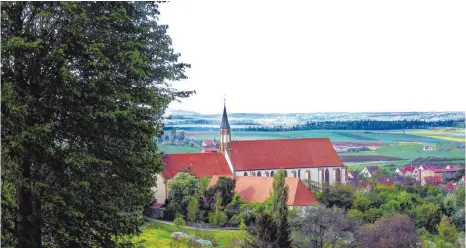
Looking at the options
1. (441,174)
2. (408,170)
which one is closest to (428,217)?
(441,174)

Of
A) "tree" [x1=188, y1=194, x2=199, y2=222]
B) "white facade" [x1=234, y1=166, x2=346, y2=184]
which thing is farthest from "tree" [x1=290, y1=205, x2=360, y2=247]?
"white facade" [x1=234, y1=166, x2=346, y2=184]

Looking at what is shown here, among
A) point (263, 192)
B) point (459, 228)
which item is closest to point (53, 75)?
point (459, 228)

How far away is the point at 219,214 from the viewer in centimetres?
2106

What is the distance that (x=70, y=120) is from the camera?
475 cm

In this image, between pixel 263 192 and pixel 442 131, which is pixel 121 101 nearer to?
pixel 263 192

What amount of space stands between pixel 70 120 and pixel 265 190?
68.5 ft

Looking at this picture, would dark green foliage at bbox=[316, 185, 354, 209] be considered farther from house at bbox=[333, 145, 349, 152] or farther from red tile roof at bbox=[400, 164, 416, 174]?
house at bbox=[333, 145, 349, 152]

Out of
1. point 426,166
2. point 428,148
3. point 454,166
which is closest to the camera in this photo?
point 454,166

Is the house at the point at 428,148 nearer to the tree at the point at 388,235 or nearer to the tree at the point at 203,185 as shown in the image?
the tree at the point at 203,185

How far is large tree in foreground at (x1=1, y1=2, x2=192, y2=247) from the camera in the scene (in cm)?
446

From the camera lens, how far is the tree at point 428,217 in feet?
68.6

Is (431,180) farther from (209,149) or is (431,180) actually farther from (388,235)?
(388,235)

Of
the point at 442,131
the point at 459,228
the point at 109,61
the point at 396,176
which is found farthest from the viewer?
Result: the point at 396,176

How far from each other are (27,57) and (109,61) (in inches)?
24.2
